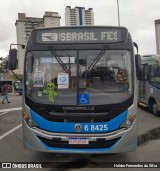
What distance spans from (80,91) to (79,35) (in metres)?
1.24

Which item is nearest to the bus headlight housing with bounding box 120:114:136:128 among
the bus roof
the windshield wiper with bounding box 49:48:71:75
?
the windshield wiper with bounding box 49:48:71:75

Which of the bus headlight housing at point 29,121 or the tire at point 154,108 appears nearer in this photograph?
the bus headlight housing at point 29,121

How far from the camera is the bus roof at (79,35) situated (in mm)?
6031

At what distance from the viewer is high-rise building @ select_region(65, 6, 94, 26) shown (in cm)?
2048

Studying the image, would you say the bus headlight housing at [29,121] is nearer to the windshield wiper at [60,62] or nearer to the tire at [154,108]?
the windshield wiper at [60,62]

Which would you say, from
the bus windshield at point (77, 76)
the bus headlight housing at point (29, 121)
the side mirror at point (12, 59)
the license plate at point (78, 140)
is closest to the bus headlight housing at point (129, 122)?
the bus windshield at point (77, 76)

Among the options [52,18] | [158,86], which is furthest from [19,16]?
[158,86]

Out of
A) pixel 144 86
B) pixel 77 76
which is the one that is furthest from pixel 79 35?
pixel 144 86

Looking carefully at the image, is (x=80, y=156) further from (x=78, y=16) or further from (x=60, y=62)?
(x=78, y=16)

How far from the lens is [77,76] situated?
19.1 ft

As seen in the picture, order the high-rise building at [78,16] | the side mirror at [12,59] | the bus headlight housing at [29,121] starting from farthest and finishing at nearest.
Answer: the high-rise building at [78,16]
the side mirror at [12,59]
the bus headlight housing at [29,121]

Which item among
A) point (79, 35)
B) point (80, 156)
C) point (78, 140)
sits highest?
point (79, 35)

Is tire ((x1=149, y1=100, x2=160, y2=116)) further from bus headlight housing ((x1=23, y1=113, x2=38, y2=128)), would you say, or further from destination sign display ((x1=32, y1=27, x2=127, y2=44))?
bus headlight housing ((x1=23, y1=113, x2=38, y2=128))

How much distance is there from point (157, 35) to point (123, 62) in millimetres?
29714
